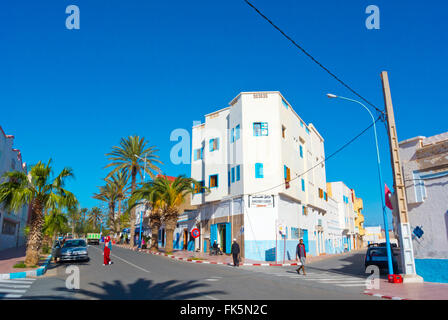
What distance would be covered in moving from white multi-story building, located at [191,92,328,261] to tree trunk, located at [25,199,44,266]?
15.6 m

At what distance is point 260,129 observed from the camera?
99.2ft

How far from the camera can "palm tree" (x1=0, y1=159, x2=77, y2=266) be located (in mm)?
16344

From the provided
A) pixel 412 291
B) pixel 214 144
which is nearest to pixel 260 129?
pixel 214 144

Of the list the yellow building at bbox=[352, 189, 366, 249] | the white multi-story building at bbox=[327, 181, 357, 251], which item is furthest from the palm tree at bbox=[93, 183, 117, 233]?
the yellow building at bbox=[352, 189, 366, 249]

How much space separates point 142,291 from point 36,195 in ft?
33.4

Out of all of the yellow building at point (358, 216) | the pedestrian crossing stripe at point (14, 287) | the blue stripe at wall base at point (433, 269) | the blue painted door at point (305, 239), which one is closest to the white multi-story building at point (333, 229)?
the blue painted door at point (305, 239)

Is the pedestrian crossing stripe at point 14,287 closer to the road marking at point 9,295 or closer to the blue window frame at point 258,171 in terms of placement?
the road marking at point 9,295

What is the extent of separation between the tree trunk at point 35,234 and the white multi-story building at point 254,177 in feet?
51.3

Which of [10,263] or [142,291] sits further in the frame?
[10,263]

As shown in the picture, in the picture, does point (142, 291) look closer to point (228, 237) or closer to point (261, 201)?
point (261, 201)

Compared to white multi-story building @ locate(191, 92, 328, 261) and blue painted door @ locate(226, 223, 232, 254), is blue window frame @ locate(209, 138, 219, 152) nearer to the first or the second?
white multi-story building @ locate(191, 92, 328, 261)
